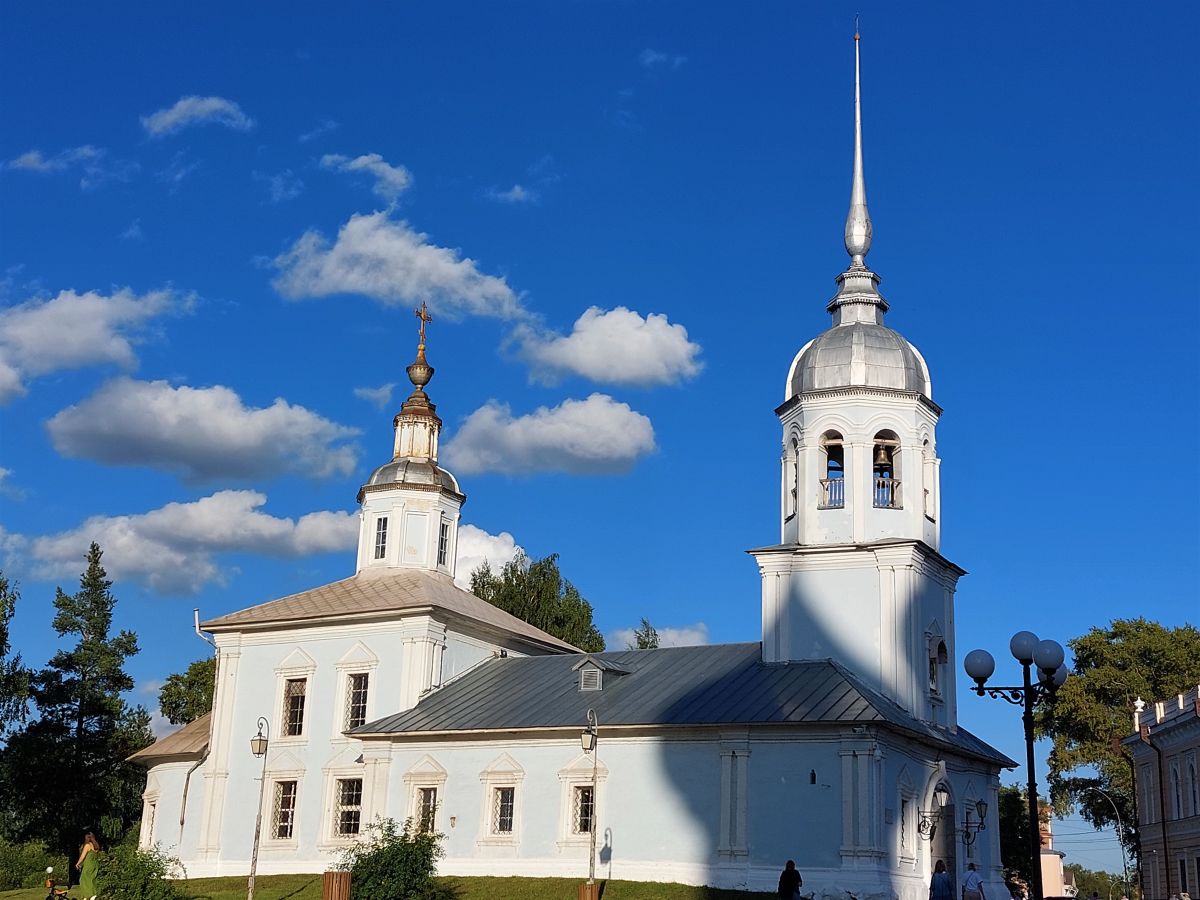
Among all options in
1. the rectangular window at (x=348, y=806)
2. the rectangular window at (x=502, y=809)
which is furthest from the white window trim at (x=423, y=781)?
the rectangular window at (x=348, y=806)

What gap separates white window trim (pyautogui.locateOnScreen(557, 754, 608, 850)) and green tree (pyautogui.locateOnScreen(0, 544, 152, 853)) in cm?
2239

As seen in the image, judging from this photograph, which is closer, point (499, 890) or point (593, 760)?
point (499, 890)

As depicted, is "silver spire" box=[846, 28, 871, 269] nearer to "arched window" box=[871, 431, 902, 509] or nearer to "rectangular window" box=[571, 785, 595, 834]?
"arched window" box=[871, 431, 902, 509]

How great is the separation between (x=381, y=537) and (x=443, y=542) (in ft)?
5.64

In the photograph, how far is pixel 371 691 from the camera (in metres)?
31.9

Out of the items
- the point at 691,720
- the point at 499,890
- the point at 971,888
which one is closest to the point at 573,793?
the point at 499,890

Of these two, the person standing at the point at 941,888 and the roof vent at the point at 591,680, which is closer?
the person standing at the point at 941,888

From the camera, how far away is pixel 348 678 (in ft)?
106

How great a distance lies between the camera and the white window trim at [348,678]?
31.7 metres

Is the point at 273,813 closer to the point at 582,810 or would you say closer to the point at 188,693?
the point at 582,810

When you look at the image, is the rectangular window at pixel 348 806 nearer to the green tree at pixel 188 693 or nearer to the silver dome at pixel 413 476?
the silver dome at pixel 413 476

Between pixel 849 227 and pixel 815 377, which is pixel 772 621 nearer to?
pixel 815 377

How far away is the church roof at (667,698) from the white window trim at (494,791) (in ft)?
2.78

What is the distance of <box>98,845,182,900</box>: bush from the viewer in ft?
62.9
